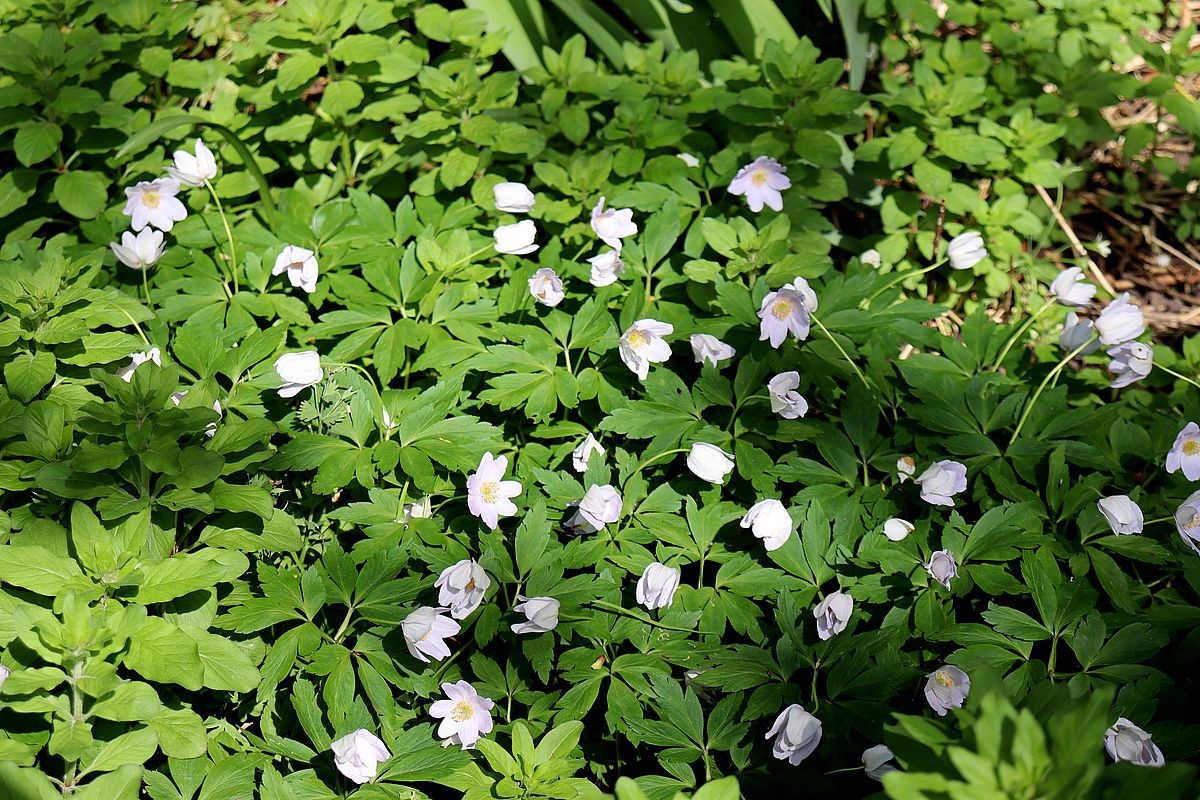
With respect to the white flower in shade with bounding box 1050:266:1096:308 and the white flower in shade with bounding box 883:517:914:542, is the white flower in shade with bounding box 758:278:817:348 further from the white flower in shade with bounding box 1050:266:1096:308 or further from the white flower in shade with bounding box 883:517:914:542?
the white flower in shade with bounding box 1050:266:1096:308

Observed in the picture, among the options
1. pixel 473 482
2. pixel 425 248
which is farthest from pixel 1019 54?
pixel 473 482

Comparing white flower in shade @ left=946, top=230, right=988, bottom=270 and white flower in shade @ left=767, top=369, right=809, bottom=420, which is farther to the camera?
white flower in shade @ left=946, top=230, right=988, bottom=270

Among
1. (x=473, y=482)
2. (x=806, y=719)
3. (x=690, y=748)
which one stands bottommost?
(x=690, y=748)

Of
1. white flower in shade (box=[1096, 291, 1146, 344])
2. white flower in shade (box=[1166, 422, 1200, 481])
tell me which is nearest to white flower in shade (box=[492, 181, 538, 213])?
white flower in shade (box=[1096, 291, 1146, 344])

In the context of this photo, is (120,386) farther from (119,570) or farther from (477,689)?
(477,689)

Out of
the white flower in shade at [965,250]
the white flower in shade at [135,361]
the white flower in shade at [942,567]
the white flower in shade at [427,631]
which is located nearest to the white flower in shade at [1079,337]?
the white flower in shade at [965,250]

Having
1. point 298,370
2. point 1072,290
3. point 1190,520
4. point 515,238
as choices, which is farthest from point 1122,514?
point 298,370
